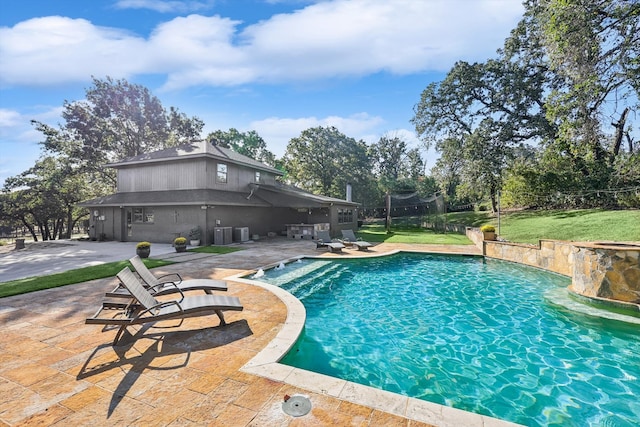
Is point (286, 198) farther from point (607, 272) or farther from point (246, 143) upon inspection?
point (246, 143)

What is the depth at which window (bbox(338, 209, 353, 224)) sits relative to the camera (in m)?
24.5

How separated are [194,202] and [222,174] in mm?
4123

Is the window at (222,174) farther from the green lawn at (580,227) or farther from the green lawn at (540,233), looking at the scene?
the green lawn at (580,227)

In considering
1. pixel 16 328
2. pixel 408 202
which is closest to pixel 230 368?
pixel 16 328

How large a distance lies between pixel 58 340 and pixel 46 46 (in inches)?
441

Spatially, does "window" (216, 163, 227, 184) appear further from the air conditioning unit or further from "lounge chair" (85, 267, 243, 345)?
"lounge chair" (85, 267, 243, 345)

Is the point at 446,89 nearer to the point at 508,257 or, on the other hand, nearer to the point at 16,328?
the point at 508,257

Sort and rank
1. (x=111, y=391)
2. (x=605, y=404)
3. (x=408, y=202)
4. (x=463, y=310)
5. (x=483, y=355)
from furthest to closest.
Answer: (x=408, y=202)
(x=463, y=310)
(x=483, y=355)
(x=605, y=404)
(x=111, y=391)

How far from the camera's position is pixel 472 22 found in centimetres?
1066

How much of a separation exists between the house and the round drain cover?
15180 mm

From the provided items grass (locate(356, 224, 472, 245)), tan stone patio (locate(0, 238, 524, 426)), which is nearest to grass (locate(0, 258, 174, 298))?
tan stone patio (locate(0, 238, 524, 426))

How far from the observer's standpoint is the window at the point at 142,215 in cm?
1913

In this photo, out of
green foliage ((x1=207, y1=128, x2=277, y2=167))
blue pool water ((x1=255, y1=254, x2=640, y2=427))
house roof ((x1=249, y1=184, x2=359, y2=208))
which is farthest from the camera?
green foliage ((x1=207, y1=128, x2=277, y2=167))

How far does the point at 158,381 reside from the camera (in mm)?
3287
